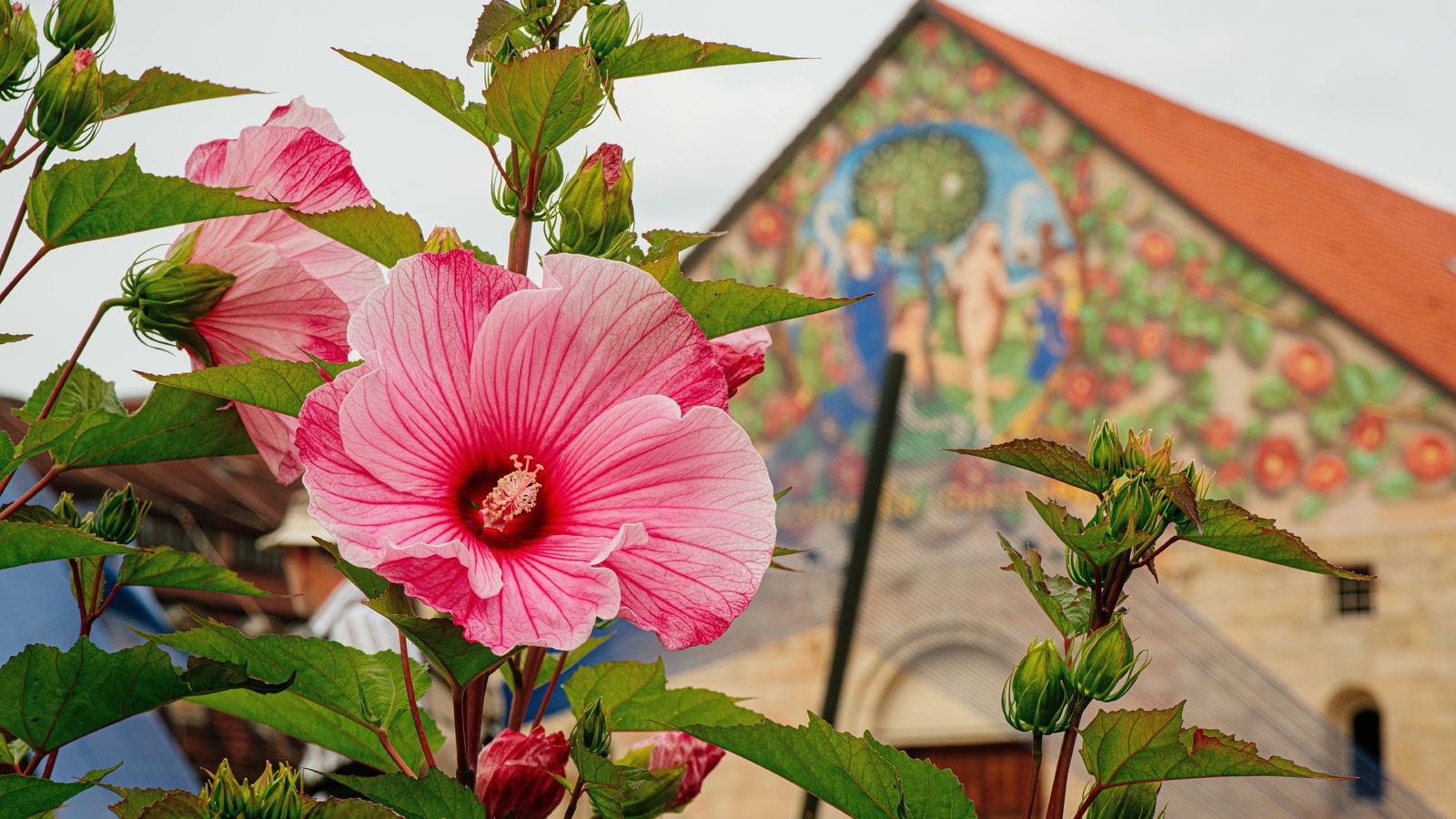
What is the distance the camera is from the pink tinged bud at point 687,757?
1.61 feet

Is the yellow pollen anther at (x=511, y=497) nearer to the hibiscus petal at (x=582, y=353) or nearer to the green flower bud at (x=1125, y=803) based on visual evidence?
the hibiscus petal at (x=582, y=353)

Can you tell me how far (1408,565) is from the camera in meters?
7.25

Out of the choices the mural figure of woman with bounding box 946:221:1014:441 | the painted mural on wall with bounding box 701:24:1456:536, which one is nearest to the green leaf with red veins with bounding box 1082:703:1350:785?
the painted mural on wall with bounding box 701:24:1456:536

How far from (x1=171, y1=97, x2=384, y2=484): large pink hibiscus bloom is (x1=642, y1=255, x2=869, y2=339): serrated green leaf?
11 centimetres

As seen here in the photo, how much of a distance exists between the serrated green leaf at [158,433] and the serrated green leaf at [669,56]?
0.17 meters

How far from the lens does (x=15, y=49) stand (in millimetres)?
492

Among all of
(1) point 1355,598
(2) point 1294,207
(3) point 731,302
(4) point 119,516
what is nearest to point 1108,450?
(3) point 731,302

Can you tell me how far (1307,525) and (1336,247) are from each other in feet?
6.96

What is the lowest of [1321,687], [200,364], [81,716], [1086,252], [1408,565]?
[81,716]

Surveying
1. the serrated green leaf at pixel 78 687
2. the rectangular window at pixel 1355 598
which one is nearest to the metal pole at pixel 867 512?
the serrated green leaf at pixel 78 687

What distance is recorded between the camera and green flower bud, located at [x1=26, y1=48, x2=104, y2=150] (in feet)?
1.64

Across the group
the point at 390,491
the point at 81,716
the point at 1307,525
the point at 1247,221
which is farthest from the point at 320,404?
the point at 1247,221

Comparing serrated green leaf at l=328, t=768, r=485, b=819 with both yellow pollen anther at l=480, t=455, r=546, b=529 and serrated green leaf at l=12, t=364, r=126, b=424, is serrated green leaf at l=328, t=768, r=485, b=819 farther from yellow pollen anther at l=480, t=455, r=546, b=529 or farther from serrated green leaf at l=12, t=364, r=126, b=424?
serrated green leaf at l=12, t=364, r=126, b=424

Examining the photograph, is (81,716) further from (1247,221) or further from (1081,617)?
(1247,221)
